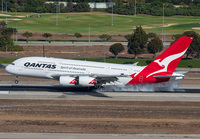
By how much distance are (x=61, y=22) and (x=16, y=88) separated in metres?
145

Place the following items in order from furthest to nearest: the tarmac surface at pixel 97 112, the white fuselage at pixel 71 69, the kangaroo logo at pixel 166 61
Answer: the white fuselage at pixel 71 69
the kangaroo logo at pixel 166 61
the tarmac surface at pixel 97 112

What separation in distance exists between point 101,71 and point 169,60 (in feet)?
31.5

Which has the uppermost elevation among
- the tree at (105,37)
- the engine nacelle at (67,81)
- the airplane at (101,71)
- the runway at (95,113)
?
the tree at (105,37)

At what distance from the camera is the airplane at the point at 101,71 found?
49.2m

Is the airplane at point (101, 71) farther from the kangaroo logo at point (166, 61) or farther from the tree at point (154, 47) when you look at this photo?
the tree at point (154, 47)

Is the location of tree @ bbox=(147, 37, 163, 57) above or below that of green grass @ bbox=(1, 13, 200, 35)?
below

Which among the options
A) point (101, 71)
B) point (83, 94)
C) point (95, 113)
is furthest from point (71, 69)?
point (95, 113)

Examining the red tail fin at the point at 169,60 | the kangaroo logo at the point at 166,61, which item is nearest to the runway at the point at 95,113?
the red tail fin at the point at 169,60

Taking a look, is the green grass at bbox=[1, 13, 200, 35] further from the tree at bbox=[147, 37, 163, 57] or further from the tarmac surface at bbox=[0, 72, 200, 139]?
the tarmac surface at bbox=[0, 72, 200, 139]

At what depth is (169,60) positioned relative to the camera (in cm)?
4969

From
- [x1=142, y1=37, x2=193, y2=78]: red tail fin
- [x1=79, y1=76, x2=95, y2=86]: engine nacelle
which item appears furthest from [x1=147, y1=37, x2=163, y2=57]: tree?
[x1=79, y1=76, x2=95, y2=86]: engine nacelle

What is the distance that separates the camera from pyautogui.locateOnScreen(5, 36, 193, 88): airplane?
49.2 meters

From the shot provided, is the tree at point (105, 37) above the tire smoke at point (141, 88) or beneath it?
above

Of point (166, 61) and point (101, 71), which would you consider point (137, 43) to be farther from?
point (166, 61)
